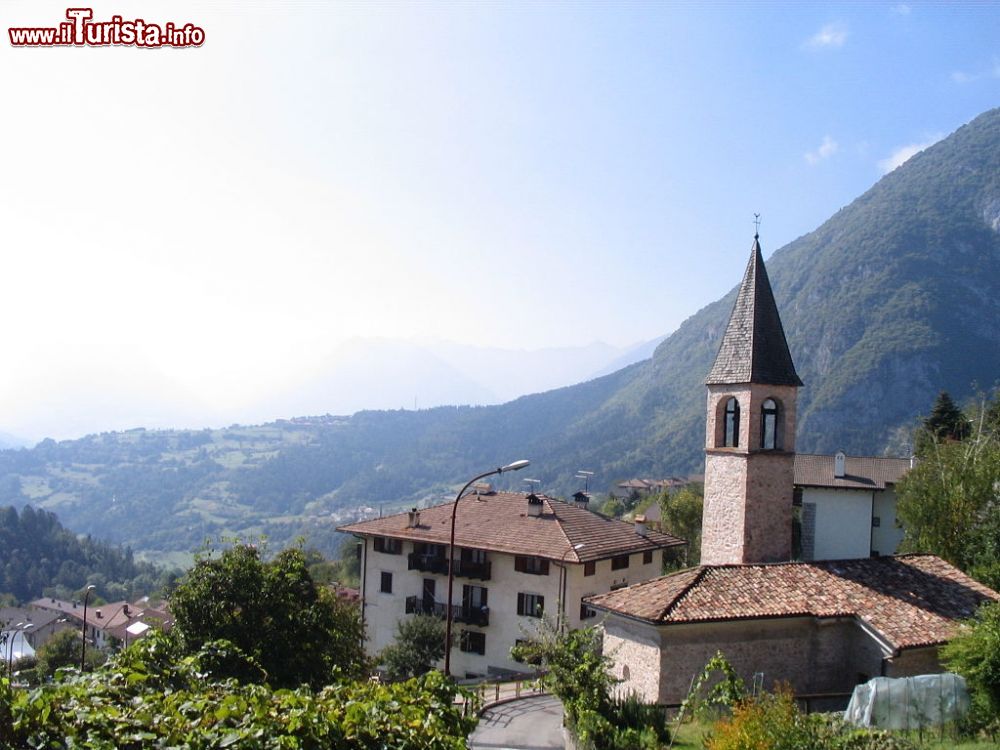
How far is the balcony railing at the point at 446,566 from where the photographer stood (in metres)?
38.8

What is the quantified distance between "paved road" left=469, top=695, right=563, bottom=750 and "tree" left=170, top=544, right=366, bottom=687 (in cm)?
456

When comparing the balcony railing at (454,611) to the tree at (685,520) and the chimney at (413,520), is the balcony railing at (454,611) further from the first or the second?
the tree at (685,520)

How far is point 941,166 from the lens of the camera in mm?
183500

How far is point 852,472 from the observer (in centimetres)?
4925

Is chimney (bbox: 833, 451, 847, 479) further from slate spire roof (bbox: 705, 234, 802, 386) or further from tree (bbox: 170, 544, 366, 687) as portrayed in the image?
tree (bbox: 170, 544, 366, 687)

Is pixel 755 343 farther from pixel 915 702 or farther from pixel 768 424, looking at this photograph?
pixel 915 702

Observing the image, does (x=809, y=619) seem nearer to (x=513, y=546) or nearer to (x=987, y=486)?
(x=987, y=486)

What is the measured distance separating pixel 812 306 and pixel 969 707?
153 metres

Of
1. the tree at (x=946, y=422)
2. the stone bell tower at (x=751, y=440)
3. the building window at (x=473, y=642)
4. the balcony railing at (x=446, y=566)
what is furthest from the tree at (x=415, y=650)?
the tree at (x=946, y=422)

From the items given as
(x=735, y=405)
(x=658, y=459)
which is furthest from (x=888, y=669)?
(x=658, y=459)

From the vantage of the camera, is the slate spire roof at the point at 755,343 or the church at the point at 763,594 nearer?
the church at the point at 763,594

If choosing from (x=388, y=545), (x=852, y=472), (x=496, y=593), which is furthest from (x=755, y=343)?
(x=852, y=472)

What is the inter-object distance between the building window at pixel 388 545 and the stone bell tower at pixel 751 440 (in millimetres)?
20103

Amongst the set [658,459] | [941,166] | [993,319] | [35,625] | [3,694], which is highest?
[941,166]
